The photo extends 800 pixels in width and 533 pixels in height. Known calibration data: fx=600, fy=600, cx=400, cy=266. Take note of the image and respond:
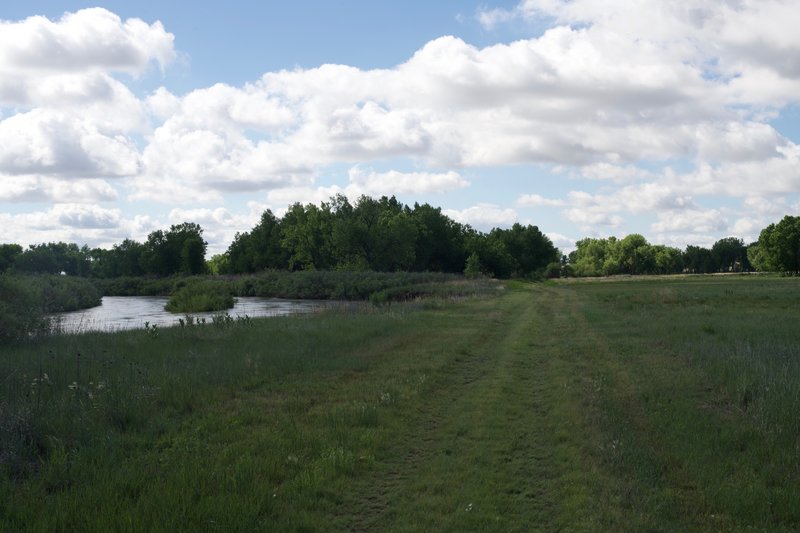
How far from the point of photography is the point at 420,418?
394 inches

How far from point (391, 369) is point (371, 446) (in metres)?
6.01

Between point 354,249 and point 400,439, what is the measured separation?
272 ft

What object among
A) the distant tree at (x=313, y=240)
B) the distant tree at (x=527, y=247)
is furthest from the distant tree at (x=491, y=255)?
the distant tree at (x=313, y=240)

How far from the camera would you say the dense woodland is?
91688 mm

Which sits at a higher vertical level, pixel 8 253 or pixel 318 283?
pixel 8 253

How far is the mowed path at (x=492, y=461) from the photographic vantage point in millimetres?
6027

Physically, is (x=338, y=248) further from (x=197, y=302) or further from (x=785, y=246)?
(x=785, y=246)

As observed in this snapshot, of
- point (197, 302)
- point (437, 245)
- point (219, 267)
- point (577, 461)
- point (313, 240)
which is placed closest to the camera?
point (577, 461)

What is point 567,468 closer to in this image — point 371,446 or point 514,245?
A: point 371,446

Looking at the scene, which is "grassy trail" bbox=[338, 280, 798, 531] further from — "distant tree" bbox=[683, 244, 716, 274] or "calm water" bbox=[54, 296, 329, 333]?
"distant tree" bbox=[683, 244, 716, 274]

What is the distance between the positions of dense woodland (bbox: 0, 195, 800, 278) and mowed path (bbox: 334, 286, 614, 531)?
231 ft

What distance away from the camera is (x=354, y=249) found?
9138cm

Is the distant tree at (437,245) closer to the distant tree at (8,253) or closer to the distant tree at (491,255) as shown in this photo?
the distant tree at (491,255)

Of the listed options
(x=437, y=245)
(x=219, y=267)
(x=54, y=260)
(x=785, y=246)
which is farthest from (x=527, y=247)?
(x=54, y=260)
